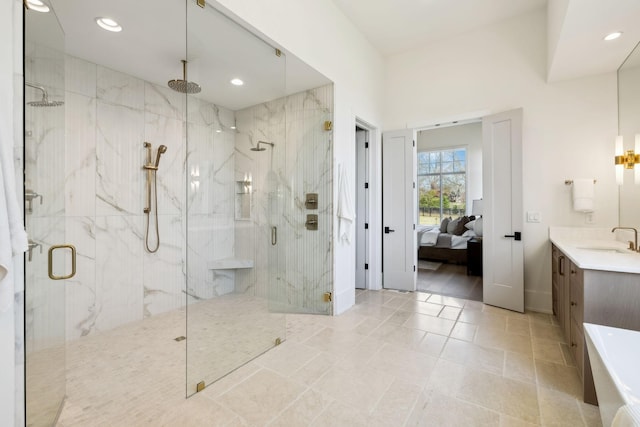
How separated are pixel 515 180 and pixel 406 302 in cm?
207

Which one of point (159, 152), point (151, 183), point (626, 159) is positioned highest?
point (159, 152)

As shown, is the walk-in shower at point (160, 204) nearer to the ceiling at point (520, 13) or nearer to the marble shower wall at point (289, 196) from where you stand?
the marble shower wall at point (289, 196)

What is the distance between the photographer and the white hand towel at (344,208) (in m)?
3.52

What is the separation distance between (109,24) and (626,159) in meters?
4.80

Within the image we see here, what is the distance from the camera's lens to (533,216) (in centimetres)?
365

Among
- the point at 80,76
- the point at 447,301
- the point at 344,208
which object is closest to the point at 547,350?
the point at 447,301

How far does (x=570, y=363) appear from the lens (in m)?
2.33

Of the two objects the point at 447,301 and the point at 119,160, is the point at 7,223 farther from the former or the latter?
the point at 447,301

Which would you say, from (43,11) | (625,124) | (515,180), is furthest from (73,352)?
(625,124)

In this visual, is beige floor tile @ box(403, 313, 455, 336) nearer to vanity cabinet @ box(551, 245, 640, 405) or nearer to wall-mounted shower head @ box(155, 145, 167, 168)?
vanity cabinet @ box(551, 245, 640, 405)

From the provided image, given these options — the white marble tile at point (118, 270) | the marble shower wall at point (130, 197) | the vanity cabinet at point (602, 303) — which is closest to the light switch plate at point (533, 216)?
the vanity cabinet at point (602, 303)

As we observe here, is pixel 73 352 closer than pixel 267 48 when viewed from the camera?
Yes

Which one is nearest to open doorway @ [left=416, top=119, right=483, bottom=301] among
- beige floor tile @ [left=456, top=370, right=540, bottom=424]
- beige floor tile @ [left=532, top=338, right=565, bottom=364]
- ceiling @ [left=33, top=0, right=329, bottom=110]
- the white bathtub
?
beige floor tile @ [left=532, top=338, right=565, bottom=364]

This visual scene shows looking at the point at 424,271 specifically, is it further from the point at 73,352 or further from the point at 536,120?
the point at 73,352
